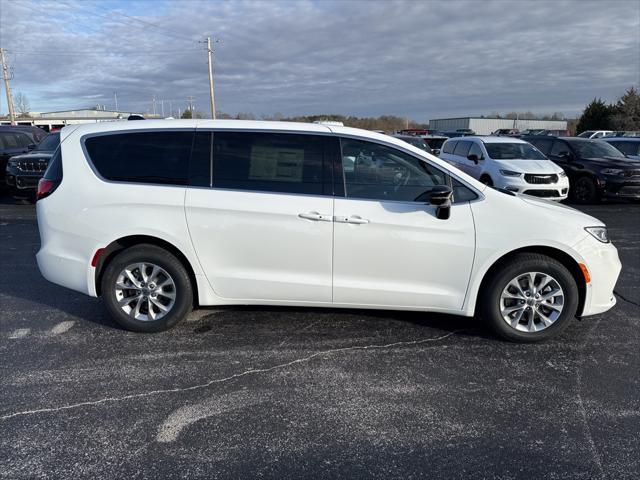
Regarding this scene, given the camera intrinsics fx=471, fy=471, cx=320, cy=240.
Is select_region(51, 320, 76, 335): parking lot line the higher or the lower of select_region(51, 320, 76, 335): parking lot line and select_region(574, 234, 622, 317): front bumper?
the lower

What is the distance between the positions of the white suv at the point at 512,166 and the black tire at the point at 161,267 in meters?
8.20

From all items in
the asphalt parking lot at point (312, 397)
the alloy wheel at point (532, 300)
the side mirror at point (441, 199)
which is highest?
the side mirror at point (441, 199)

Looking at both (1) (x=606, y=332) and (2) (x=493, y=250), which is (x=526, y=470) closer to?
(2) (x=493, y=250)

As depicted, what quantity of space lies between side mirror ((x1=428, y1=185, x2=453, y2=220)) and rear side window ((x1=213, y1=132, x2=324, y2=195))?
890 mm

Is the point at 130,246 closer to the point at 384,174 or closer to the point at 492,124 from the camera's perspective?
the point at 384,174

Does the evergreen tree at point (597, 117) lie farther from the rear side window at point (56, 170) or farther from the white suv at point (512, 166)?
the rear side window at point (56, 170)

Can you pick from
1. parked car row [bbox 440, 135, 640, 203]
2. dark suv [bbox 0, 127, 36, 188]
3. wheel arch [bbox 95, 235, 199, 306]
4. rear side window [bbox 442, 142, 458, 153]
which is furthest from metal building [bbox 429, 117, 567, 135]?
wheel arch [bbox 95, 235, 199, 306]

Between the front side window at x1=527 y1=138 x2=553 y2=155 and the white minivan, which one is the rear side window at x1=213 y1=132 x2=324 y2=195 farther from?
the front side window at x1=527 y1=138 x2=553 y2=155

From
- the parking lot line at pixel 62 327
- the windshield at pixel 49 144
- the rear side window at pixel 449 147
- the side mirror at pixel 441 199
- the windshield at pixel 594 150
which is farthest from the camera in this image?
the rear side window at pixel 449 147

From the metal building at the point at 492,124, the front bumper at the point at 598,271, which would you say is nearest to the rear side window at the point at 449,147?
the front bumper at the point at 598,271

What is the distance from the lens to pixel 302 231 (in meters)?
4.00

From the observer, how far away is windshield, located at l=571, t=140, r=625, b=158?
12961mm

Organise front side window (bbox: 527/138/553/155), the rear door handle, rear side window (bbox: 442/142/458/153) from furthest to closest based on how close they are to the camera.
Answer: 1. rear side window (bbox: 442/142/458/153)
2. front side window (bbox: 527/138/553/155)
3. the rear door handle

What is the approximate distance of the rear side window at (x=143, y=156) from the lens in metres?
4.18
